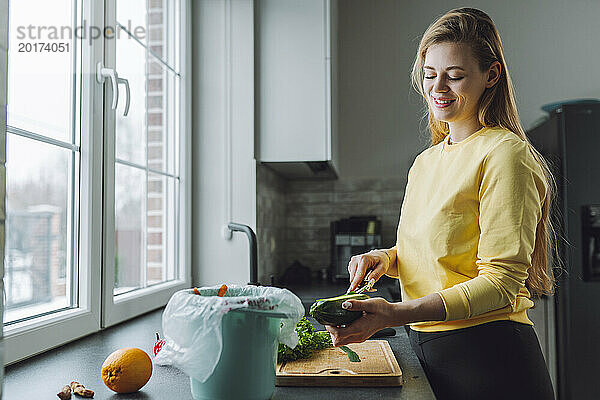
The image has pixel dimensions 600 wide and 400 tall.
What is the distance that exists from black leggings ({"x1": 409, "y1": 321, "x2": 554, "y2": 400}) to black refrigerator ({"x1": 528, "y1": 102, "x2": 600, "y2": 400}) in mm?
1508

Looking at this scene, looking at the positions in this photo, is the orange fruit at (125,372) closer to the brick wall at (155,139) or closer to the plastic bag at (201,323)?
the plastic bag at (201,323)

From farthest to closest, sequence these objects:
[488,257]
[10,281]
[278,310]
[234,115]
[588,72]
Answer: [588,72] < [234,115] < [10,281] < [488,257] < [278,310]

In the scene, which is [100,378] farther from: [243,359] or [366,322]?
[366,322]

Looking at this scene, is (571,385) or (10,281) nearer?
(10,281)

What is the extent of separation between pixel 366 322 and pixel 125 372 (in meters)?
0.44

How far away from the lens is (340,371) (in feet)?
3.88

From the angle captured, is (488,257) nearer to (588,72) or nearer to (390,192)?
(390,192)

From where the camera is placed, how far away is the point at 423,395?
1.09 meters

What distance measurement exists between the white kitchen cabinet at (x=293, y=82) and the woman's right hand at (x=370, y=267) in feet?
3.43

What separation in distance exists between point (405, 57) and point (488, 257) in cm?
240

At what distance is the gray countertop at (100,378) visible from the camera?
110cm

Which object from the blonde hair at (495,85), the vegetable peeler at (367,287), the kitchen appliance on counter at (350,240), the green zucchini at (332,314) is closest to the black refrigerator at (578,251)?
the kitchen appliance on counter at (350,240)

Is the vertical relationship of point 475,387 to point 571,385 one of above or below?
above

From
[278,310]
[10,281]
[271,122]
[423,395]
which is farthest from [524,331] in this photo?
[271,122]
